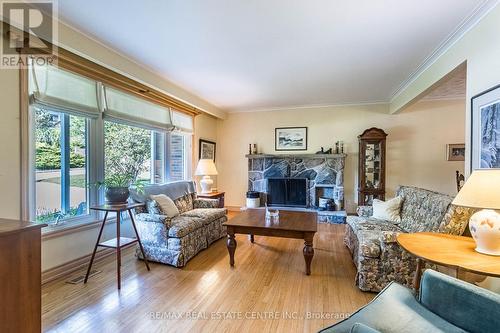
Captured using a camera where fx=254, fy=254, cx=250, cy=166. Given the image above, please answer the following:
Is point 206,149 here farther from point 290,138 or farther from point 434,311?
point 434,311

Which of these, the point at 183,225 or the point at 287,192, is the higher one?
the point at 287,192

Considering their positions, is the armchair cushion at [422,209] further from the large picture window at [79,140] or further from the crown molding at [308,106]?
the large picture window at [79,140]

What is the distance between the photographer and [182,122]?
195 inches

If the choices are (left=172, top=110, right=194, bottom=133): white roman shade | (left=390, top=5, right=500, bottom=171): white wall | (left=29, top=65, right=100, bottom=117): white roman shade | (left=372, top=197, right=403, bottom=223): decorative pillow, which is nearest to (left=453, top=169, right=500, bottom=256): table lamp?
(left=390, top=5, right=500, bottom=171): white wall

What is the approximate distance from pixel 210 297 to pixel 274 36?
8.51 ft

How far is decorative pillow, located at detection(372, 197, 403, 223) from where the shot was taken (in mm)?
3286

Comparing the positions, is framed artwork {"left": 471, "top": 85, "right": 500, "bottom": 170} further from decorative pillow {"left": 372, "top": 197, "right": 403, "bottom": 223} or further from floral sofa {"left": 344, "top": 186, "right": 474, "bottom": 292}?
decorative pillow {"left": 372, "top": 197, "right": 403, "bottom": 223}

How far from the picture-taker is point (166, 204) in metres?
3.31

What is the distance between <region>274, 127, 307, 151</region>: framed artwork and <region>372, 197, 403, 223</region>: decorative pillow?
2.69 m

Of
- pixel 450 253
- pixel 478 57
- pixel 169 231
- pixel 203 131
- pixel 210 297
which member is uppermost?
pixel 478 57

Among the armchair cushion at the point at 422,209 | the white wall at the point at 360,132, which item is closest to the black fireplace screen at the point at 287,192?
the white wall at the point at 360,132

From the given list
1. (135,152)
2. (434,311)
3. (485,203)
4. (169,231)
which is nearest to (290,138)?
(135,152)

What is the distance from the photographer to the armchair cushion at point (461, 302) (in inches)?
40.4

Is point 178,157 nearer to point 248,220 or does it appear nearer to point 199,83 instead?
point 199,83
